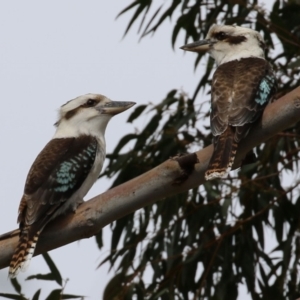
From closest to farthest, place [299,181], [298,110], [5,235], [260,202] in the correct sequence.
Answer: [298,110]
[5,235]
[299,181]
[260,202]

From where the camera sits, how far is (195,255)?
574 cm

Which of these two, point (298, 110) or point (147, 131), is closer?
point (298, 110)

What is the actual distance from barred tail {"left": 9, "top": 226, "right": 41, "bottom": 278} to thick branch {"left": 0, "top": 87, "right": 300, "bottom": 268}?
0.05 m

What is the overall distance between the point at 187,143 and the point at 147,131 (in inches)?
13.4

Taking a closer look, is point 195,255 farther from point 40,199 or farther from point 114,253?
point 40,199

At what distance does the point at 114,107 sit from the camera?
4.79 meters

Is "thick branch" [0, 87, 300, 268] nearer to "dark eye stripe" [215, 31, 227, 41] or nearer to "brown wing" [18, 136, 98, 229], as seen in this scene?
"brown wing" [18, 136, 98, 229]

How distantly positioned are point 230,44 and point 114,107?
22.2 inches

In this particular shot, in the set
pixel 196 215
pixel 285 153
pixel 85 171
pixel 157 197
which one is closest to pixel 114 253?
pixel 196 215

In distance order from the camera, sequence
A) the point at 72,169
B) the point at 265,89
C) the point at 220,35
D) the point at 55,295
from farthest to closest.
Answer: the point at 220,35, the point at 72,169, the point at 265,89, the point at 55,295

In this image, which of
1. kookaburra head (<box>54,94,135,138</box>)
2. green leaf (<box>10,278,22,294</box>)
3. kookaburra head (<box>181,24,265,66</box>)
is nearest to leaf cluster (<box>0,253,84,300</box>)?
green leaf (<box>10,278,22,294</box>)

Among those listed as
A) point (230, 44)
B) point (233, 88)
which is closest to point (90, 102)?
point (230, 44)

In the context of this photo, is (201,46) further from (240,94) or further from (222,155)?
(222,155)

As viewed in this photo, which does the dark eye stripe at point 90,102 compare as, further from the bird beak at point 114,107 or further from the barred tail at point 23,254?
the barred tail at point 23,254
